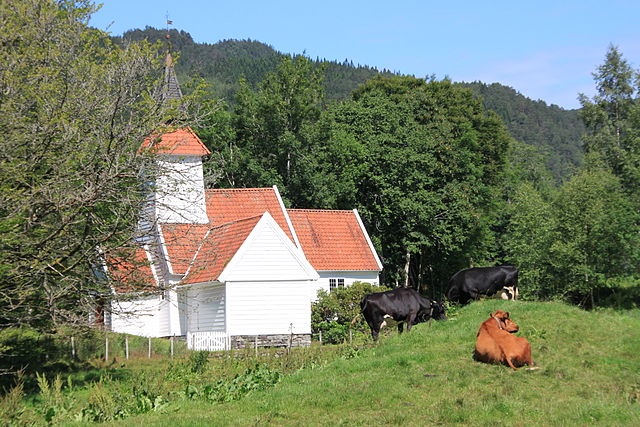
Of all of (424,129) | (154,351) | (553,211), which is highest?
(424,129)

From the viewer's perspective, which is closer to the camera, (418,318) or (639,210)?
(418,318)

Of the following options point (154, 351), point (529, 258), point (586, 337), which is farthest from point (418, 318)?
point (529, 258)

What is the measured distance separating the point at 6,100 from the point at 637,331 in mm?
15266

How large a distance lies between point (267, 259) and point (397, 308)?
45.0 feet

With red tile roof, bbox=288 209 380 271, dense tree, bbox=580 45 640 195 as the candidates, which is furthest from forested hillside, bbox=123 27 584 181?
red tile roof, bbox=288 209 380 271

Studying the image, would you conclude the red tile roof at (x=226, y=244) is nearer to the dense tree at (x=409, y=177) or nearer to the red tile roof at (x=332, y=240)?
the red tile roof at (x=332, y=240)

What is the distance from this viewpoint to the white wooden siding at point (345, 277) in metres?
43.0

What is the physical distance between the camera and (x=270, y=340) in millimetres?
35156

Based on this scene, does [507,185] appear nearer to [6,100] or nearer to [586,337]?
[586,337]

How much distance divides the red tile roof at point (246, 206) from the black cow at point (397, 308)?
18867mm

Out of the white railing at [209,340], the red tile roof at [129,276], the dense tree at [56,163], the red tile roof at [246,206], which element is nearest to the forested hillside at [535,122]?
the red tile roof at [246,206]

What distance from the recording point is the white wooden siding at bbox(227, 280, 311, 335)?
3516 cm

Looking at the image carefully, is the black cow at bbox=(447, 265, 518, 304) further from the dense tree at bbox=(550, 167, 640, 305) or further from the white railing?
the dense tree at bbox=(550, 167, 640, 305)

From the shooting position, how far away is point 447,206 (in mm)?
53219
